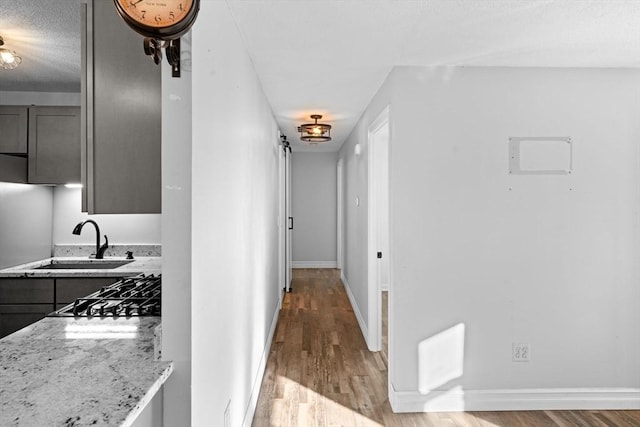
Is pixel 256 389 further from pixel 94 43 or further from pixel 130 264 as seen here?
pixel 94 43

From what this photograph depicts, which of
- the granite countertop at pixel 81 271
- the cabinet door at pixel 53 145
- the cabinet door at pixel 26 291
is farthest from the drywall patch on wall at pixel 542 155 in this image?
the cabinet door at pixel 26 291

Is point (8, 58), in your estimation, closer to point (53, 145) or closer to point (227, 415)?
Result: point (53, 145)

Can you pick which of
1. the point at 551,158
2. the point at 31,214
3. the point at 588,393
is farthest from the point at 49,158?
the point at 588,393

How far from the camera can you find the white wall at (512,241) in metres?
2.90

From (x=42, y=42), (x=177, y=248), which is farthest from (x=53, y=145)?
(x=177, y=248)

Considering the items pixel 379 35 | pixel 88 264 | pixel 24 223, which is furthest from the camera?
pixel 88 264

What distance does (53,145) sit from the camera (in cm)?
334

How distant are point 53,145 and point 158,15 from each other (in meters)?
2.82

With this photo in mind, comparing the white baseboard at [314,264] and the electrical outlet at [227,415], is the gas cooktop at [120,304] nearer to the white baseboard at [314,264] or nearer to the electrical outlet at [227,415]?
the electrical outlet at [227,415]

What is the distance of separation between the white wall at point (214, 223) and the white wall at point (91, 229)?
154 centimetres

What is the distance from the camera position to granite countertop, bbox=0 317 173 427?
96cm

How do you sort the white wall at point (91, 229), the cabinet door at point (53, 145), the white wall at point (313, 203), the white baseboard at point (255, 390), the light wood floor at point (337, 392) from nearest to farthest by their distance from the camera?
the white baseboard at point (255, 390) → the light wood floor at point (337, 392) → the cabinet door at point (53, 145) → the white wall at point (91, 229) → the white wall at point (313, 203)

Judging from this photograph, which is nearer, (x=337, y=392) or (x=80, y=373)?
(x=80, y=373)

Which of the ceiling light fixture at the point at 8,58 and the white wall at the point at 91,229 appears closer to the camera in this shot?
the ceiling light fixture at the point at 8,58
